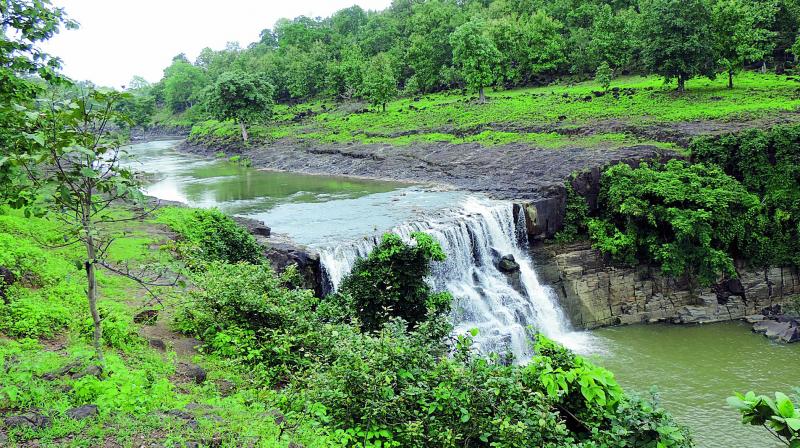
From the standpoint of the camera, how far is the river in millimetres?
17922

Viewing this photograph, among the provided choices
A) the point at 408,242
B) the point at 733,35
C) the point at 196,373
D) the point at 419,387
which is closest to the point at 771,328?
the point at 408,242

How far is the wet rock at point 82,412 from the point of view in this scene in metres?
6.71

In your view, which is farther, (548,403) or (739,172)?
(739,172)

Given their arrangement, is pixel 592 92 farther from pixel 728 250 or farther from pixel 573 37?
pixel 728 250

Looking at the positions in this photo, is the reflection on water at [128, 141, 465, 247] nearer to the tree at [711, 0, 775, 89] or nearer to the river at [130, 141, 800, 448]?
the river at [130, 141, 800, 448]

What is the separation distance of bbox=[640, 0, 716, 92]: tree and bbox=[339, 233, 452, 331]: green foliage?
32049 mm

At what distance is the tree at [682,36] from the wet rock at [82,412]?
42.6m

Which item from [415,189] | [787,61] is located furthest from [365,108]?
[787,61]

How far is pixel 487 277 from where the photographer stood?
23.1 m

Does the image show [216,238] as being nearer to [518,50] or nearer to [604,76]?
[604,76]

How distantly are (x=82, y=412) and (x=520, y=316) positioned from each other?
18.0 metres

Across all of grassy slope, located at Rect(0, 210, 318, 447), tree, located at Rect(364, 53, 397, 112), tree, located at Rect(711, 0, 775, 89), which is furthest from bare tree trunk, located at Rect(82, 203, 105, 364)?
tree, located at Rect(364, 53, 397, 112)

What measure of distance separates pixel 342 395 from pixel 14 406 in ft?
13.6

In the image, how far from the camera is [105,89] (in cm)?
659
